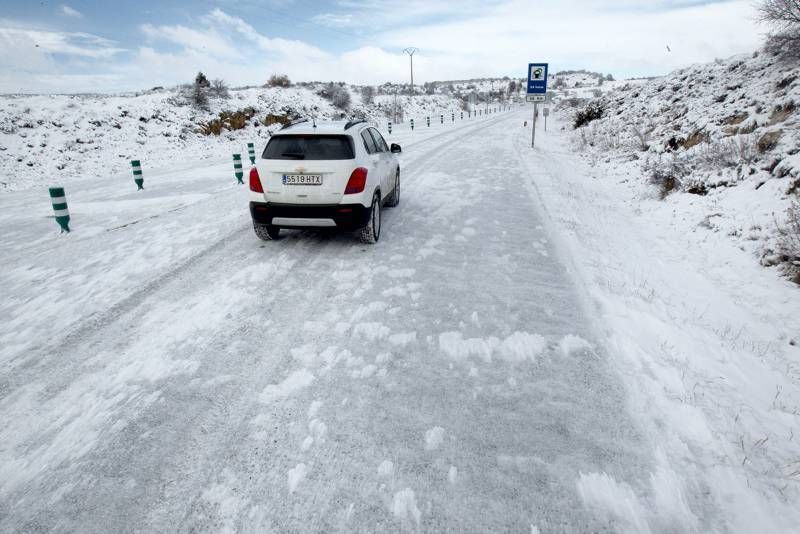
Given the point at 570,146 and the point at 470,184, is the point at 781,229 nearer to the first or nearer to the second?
the point at 470,184

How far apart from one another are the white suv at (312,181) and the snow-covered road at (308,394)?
1.89 feet

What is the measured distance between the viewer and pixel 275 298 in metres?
4.59

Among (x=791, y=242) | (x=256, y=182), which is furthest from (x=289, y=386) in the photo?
(x=791, y=242)

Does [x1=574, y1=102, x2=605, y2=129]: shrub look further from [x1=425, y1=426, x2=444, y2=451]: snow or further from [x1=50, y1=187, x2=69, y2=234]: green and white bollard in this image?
[x1=425, y1=426, x2=444, y2=451]: snow

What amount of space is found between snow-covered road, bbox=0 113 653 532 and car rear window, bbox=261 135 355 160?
4.52 feet

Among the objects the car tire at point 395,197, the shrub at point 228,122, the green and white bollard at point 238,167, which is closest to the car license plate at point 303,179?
the car tire at point 395,197

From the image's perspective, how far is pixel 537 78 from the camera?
17656 millimetres

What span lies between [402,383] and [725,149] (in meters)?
9.18

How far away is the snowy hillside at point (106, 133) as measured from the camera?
621 inches

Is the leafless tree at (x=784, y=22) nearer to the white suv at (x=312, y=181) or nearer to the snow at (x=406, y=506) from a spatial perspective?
the white suv at (x=312, y=181)

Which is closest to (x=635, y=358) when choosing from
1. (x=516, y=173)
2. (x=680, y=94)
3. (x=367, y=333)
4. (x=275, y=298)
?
(x=367, y=333)

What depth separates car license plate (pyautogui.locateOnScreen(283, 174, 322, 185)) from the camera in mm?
5488

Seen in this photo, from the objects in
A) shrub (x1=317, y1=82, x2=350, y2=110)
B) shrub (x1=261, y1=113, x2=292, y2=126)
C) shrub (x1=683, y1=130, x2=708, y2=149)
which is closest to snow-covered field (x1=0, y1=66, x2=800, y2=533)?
shrub (x1=683, y1=130, x2=708, y2=149)

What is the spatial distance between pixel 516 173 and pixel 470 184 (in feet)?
7.28
